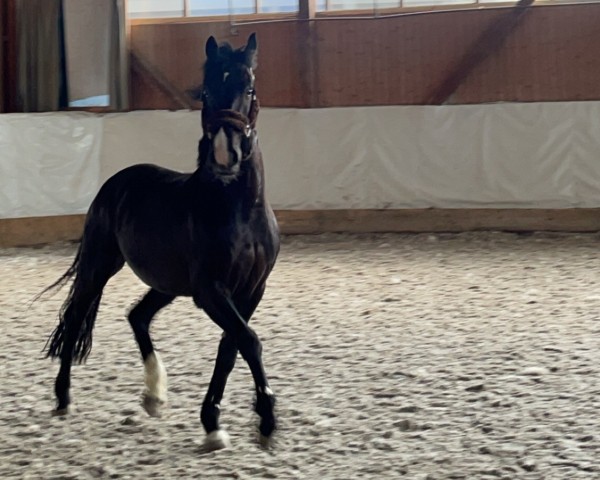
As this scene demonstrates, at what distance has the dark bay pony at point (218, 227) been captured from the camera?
3453 mm

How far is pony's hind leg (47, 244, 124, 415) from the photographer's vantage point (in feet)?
13.8

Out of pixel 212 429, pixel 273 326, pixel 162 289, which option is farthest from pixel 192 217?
pixel 273 326

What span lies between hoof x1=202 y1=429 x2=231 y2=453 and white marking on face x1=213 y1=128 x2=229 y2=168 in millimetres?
1124

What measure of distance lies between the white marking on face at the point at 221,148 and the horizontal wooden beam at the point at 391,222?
24.9 feet

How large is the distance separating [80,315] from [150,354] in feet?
1.28

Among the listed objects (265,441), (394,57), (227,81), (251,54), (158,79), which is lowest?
(265,441)

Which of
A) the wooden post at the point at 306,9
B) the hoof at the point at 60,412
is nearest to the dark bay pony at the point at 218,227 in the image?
the hoof at the point at 60,412

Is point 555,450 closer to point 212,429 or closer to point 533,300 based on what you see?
point 212,429

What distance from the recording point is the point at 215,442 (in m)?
3.60


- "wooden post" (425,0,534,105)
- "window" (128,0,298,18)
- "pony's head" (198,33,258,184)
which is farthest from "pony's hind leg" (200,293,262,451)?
"window" (128,0,298,18)

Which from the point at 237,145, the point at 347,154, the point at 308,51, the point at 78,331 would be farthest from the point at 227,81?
the point at 308,51

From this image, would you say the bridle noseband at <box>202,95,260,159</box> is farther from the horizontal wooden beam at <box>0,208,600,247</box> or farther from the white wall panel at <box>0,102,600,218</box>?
the horizontal wooden beam at <box>0,208,600,247</box>

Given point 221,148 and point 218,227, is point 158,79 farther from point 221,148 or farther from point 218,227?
point 221,148

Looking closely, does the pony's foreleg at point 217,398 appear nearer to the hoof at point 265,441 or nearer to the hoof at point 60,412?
the hoof at point 265,441
